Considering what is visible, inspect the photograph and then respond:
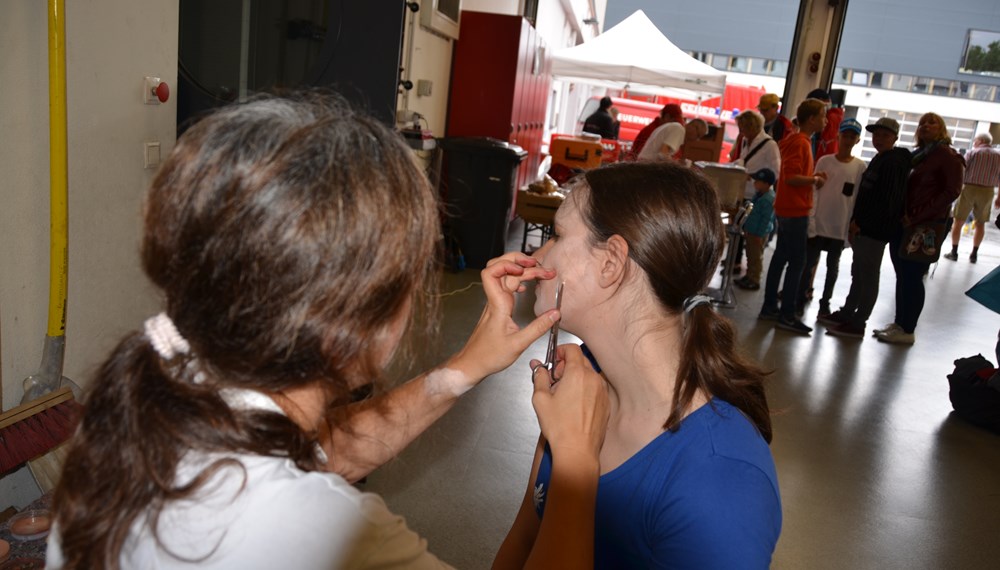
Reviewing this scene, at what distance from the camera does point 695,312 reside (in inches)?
55.9

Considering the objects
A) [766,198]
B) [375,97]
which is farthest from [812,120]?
[375,97]

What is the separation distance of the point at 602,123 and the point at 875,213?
5.89 metres

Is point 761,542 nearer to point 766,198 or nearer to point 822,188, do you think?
point 822,188

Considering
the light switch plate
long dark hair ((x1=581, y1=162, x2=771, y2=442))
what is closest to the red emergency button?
the light switch plate

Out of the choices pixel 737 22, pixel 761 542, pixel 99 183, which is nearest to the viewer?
pixel 761 542

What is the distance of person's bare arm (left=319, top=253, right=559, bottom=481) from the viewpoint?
1.30 metres

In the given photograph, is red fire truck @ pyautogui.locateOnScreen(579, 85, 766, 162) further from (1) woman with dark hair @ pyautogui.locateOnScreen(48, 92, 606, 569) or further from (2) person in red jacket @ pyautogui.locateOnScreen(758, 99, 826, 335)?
(1) woman with dark hair @ pyautogui.locateOnScreen(48, 92, 606, 569)

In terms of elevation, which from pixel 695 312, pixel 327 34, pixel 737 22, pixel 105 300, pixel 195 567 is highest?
pixel 737 22

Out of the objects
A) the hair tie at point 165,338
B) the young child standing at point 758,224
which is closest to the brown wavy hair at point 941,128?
the young child standing at point 758,224

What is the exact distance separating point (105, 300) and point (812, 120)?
4845 millimetres

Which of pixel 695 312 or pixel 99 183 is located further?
pixel 99 183

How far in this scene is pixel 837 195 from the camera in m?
5.54

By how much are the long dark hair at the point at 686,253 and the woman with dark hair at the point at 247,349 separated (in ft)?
2.36

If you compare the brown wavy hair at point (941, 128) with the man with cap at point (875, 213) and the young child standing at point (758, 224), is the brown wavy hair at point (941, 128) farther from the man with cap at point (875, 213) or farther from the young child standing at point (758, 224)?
the young child standing at point (758, 224)
